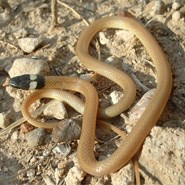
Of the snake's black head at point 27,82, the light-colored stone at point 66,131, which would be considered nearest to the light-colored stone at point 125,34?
the snake's black head at point 27,82

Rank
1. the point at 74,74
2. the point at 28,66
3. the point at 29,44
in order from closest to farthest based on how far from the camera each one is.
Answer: the point at 28,66 < the point at 74,74 < the point at 29,44

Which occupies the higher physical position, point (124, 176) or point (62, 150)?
point (124, 176)

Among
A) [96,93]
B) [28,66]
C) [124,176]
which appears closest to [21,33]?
[28,66]

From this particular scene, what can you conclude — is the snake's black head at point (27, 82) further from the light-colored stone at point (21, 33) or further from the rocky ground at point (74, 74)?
the light-colored stone at point (21, 33)

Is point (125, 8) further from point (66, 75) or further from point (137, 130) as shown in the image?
point (137, 130)

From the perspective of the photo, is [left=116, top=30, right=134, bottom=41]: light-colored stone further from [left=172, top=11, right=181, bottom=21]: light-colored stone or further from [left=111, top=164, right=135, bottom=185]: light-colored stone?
[left=111, top=164, right=135, bottom=185]: light-colored stone

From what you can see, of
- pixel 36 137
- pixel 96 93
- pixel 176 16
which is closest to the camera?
pixel 36 137

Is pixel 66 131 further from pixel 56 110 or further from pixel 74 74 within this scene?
pixel 74 74
